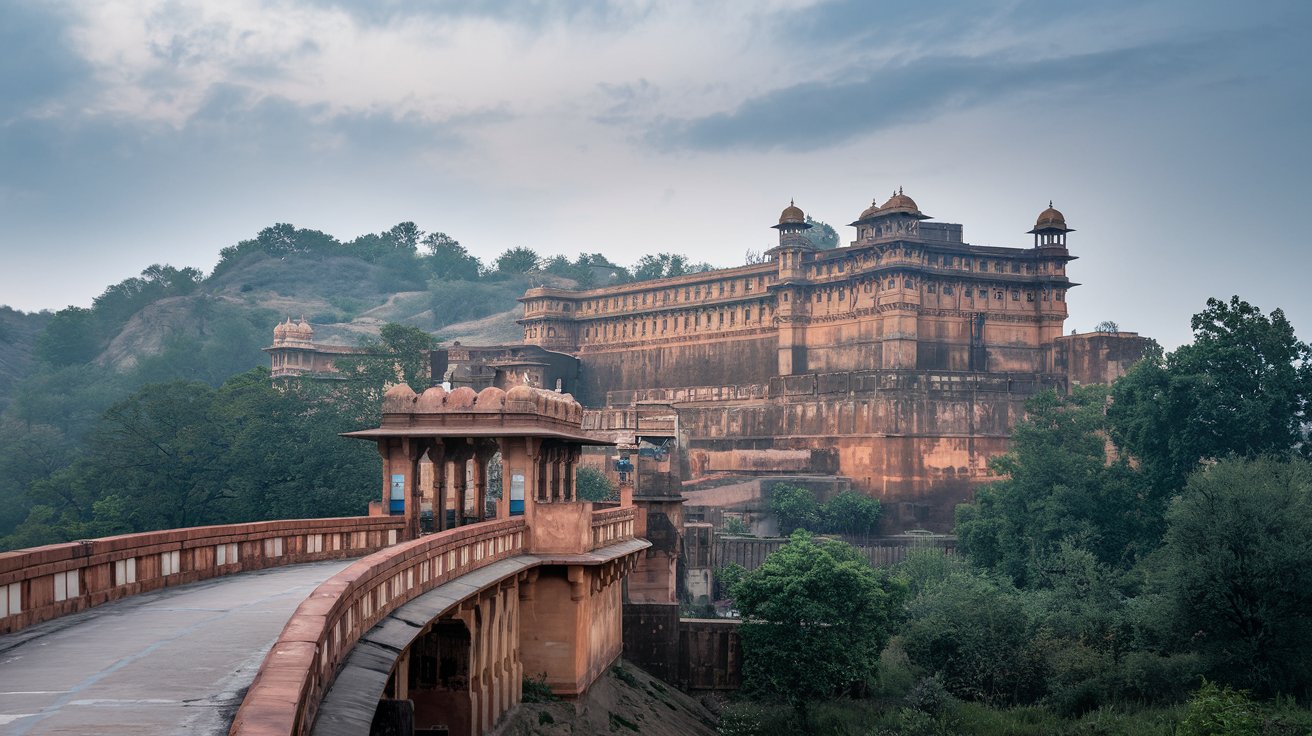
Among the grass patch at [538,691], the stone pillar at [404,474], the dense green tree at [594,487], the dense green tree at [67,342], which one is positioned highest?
the dense green tree at [67,342]

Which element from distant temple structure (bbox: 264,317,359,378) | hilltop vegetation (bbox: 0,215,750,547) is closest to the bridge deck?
hilltop vegetation (bbox: 0,215,750,547)

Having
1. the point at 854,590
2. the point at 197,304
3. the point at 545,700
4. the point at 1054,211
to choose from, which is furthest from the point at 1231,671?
the point at 197,304

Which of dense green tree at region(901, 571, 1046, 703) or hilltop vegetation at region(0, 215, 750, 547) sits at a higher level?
hilltop vegetation at region(0, 215, 750, 547)

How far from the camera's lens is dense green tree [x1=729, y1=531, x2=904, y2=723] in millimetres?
38750

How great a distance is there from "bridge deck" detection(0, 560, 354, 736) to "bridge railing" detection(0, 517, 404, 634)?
23 centimetres

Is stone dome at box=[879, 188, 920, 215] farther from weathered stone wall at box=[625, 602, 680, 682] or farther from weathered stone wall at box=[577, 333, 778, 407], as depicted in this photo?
weathered stone wall at box=[625, 602, 680, 682]

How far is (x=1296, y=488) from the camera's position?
41.3 meters

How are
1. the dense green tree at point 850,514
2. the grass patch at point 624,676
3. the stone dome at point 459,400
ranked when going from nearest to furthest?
the stone dome at point 459,400, the grass patch at point 624,676, the dense green tree at point 850,514

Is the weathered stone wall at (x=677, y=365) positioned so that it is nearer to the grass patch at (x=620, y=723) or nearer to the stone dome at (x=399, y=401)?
the grass patch at (x=620, y=723)

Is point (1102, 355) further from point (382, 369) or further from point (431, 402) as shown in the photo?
point (431, 402)

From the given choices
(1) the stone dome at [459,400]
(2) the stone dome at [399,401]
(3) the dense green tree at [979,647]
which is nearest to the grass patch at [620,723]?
(1) the stone dome at [459,400]

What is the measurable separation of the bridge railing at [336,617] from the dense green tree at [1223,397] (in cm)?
4209

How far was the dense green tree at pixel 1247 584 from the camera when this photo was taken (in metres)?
37.7

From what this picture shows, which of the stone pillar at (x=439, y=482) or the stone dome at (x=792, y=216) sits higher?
the stone dome at (x=792, y=216)
